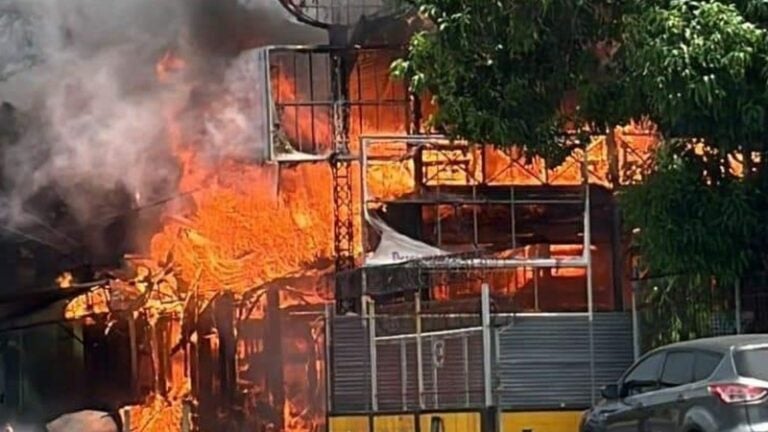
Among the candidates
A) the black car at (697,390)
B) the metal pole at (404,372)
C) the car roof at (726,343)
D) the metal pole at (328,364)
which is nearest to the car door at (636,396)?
the black car at (697,390)

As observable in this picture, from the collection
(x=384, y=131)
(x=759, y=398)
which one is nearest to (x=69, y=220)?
(x=384, y=131)

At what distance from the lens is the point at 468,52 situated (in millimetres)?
14867

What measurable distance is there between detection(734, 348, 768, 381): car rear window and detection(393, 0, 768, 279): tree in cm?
→ 285

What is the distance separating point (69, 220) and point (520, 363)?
33.0 feet

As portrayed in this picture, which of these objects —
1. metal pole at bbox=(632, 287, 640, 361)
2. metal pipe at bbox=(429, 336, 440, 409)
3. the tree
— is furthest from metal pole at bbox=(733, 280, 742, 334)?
metal pipe at bbox=(429, 336, 440, 409)

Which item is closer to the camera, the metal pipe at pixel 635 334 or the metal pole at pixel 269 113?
the metal pipe at pixel 635 334

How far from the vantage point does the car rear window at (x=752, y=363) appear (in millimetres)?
11594

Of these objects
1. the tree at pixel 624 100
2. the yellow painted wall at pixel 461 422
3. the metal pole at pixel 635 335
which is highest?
the tree at pixel 624 100

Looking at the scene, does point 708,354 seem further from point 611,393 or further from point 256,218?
point 256,218

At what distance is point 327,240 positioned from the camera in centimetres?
2227

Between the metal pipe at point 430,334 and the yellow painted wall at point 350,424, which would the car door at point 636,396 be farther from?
the yellow painted wall at point 350,424

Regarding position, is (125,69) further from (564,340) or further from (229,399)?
(564,340)

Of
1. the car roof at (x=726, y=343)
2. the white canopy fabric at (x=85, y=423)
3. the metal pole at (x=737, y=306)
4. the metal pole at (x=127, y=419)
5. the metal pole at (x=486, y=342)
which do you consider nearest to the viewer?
the car roof at (x=726, y=343)

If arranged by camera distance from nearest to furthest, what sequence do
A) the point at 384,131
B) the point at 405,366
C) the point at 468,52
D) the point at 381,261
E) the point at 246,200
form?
1. the point at 468,52
2. the point at 405,366
3. the point at 381,261
4. the point at 384,131
5. the point at 246,200
